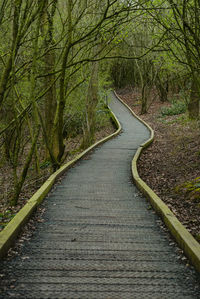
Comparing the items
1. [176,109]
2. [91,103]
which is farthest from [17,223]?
[176,109]

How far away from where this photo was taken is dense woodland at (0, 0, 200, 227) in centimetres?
804

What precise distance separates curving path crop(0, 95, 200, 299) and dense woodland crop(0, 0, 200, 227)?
239cm

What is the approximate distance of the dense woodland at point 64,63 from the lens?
804 centimetres

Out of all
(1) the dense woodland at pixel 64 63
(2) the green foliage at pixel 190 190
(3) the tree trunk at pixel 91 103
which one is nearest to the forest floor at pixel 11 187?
(1) the dense woodland at pixel 64 63

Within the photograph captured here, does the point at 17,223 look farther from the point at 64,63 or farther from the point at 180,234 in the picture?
the point at 64,63

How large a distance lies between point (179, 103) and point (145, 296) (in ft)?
87.7

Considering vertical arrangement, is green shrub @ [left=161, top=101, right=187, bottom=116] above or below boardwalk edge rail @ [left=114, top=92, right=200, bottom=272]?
above

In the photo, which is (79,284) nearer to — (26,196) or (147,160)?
(26,196)

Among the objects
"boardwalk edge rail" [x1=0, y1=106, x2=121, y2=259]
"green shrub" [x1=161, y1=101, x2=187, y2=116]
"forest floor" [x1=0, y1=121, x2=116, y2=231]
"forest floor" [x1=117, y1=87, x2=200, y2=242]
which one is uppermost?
"green shrub" [x1=161, y1=101, x2=187, y2=116]

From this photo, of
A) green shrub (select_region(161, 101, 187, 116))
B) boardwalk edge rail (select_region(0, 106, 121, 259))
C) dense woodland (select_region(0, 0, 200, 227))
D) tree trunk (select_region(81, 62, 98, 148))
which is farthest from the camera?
green shrub (select_region(161, 101, 187, 116))

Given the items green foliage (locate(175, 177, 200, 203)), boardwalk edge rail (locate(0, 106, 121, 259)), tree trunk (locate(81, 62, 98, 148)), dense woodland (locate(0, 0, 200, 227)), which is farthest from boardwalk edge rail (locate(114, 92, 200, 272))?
tree trunk (locate(81, 62, 98, 148))

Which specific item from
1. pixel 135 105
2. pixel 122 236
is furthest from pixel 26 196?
pixel 135 105

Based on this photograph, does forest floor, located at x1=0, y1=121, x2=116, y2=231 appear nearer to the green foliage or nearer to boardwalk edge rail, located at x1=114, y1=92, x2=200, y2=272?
boardwalk edge rail, located at x1=114, y1=92, x2=200, y2=272

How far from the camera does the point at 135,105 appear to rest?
3834cm
